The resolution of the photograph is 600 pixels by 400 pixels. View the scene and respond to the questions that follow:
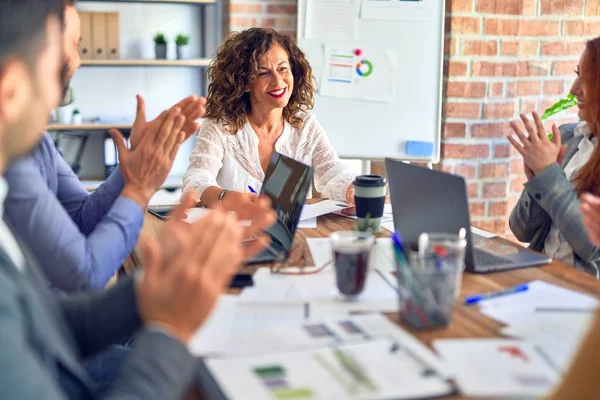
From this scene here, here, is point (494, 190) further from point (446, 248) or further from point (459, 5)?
point (446, 248)

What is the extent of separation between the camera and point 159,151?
1736 millimetres

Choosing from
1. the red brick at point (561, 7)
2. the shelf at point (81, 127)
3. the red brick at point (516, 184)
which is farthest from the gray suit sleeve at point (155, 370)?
the shelf at point (81, 127)

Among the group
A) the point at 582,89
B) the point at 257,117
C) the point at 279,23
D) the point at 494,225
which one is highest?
the point at 279,23

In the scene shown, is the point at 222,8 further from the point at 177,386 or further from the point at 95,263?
the point at 177,386

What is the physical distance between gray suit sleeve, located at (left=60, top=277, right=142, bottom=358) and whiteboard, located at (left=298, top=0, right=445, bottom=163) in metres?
2.26

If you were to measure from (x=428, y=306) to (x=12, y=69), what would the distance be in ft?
2.34

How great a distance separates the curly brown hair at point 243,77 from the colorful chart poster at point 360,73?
0.62m

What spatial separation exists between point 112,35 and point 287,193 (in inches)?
107

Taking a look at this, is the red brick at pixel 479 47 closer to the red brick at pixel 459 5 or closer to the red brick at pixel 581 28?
the red brick at pixel 459 5

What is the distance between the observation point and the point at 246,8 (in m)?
3.71

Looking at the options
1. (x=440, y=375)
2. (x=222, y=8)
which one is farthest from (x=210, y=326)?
(x=222, y=8)

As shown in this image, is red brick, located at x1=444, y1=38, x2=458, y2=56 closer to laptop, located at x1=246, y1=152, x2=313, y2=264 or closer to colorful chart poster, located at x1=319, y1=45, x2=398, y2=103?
colorful chart poster, located at x1=319, y1=45, x2=398, y2=103

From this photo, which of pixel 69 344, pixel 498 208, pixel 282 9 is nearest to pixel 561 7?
pixel 498 208

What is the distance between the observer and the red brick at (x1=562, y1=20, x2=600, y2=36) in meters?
3.53
